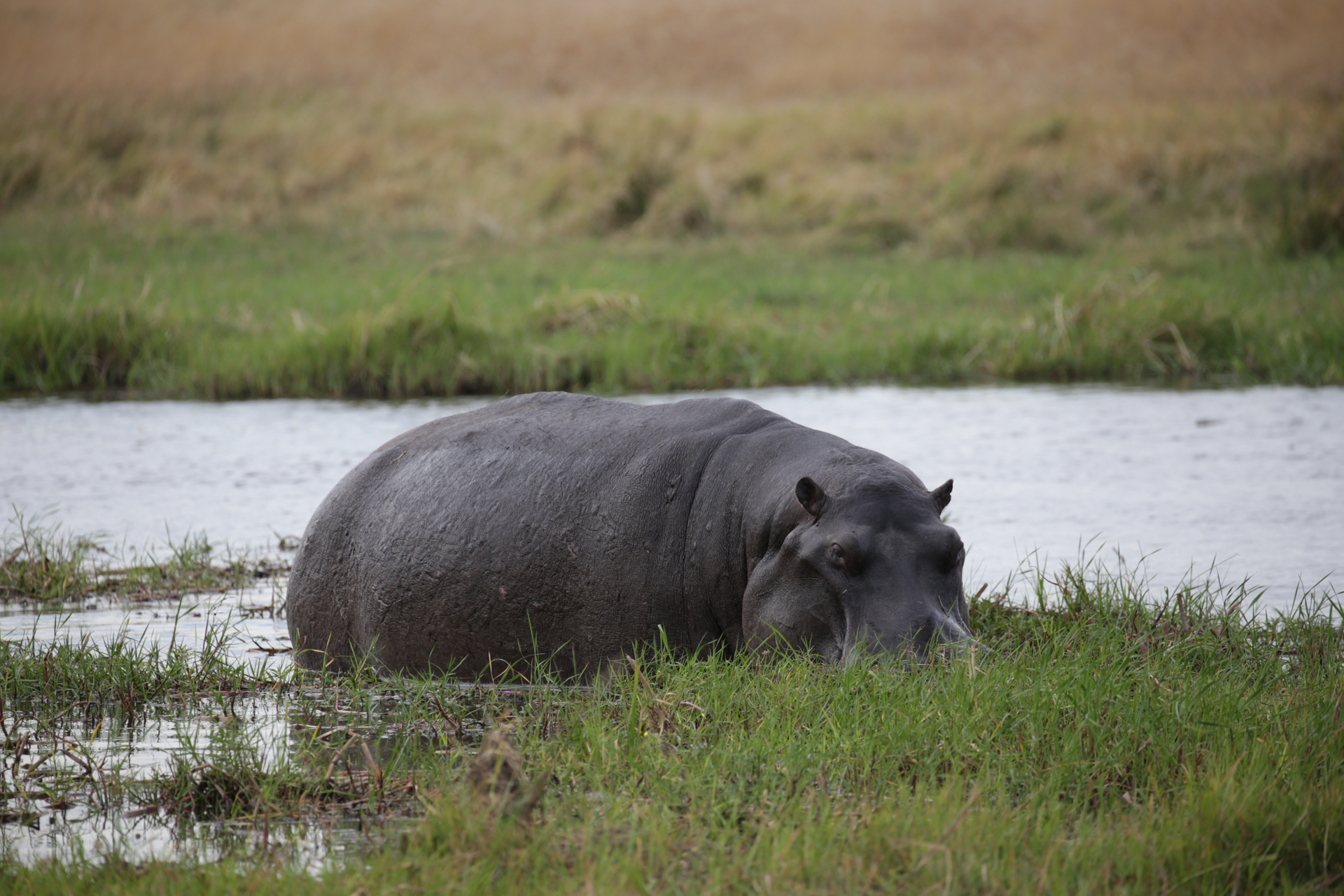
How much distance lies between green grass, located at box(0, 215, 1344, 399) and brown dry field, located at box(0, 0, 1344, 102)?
12.7 metres

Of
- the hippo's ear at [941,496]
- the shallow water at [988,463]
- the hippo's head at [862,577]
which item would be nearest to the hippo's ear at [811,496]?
the hippo's head at [862,577]

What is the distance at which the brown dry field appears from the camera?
88.8 ft

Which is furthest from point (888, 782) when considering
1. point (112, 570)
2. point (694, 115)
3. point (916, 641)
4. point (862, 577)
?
point (694, 115)

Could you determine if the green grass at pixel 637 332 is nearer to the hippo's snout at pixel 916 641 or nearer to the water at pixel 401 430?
the water at pixel 401 430

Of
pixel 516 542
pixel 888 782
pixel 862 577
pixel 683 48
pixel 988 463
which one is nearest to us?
pixel 888 782

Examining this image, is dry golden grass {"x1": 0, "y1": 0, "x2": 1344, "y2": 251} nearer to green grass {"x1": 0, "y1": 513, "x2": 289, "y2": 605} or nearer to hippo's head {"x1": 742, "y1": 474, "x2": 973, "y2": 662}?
green grass {"x1": 0, "y1": 513, "x2": 289, "y2": 605}

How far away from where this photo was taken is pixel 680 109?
84.6ft

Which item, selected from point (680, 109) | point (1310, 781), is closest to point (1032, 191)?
point (680, 109)

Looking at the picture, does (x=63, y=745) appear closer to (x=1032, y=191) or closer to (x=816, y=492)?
(x=816, y=492)

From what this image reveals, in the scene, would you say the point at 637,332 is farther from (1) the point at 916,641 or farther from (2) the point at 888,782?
(2) the point at 888,782

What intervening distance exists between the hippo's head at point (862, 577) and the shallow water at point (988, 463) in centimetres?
204

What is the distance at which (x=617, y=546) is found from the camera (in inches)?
189

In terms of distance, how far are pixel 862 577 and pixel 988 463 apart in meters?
4.88

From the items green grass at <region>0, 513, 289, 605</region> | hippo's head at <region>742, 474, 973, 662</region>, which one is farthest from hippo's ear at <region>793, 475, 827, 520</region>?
green grass at <region>0, 513, 289, 605</region>
